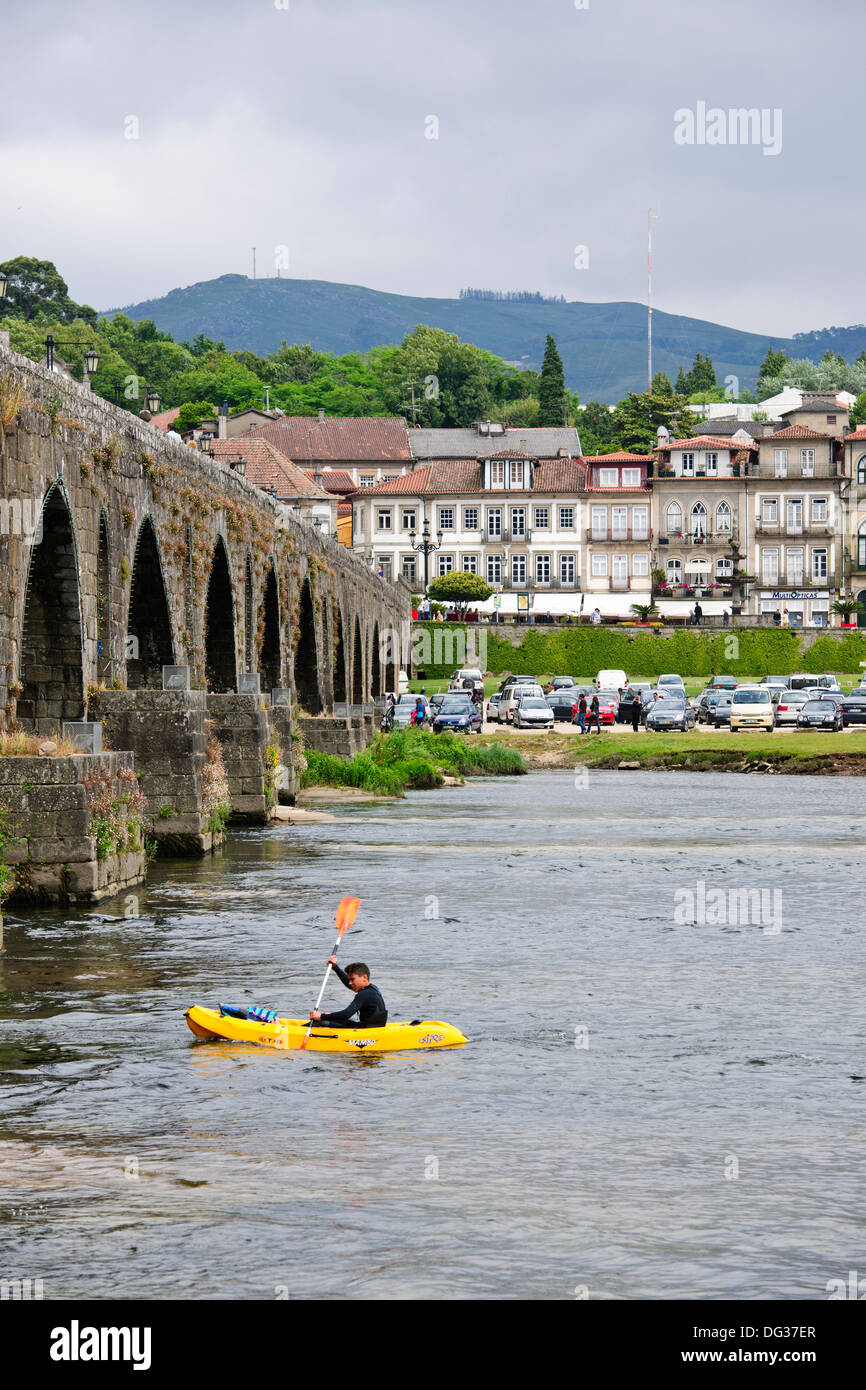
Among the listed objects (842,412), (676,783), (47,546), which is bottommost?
(676,783)

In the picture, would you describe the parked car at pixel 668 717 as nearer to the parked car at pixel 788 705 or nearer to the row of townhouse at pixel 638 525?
the parked car at pixel 788 705

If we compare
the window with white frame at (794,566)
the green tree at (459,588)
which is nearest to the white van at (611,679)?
the green tree at (459,588)

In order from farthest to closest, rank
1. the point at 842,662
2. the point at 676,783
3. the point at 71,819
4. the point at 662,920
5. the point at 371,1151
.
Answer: the point at 842,662 → the point at 676,783 → the point at 662,920 → the point at 71,819 → the point at 371,1151

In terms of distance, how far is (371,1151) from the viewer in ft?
35.2

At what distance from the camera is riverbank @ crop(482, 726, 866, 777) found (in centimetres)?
5356

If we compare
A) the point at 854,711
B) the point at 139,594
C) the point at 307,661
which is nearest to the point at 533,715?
the point at 854,711

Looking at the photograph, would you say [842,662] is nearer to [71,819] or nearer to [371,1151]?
[71,819]

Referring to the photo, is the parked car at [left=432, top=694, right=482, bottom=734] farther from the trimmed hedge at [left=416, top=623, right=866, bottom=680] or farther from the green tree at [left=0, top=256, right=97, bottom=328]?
the green tree at [left=0, top=256, right=97, bottom=328]

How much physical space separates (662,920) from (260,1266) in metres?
13.4

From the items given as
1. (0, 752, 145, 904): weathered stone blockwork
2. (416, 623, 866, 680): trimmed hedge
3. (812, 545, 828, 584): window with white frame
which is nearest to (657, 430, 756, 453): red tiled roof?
(812, 545, 828, 584): window with white frame

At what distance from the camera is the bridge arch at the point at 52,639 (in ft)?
75.9

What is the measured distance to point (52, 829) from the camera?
18.7 m
